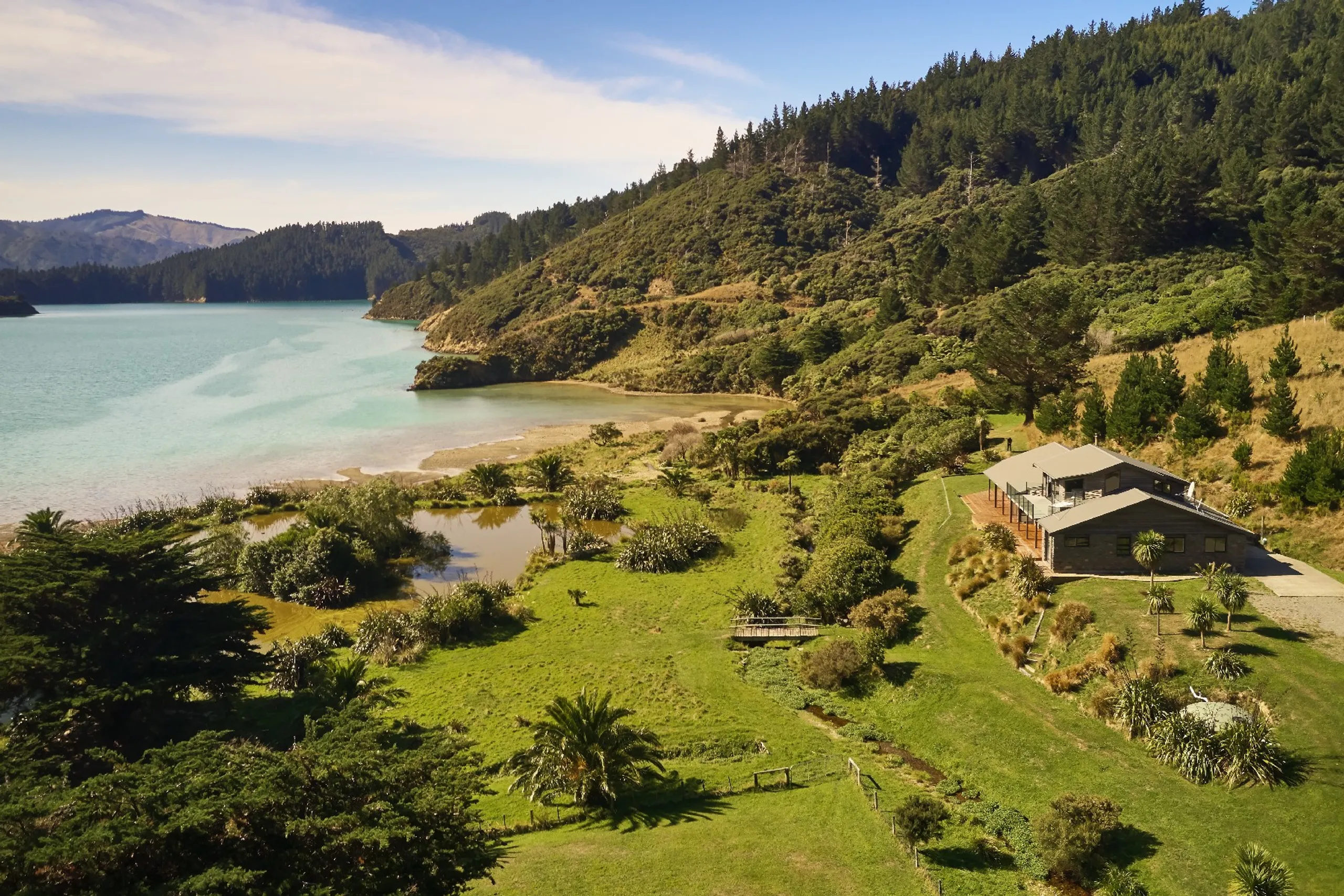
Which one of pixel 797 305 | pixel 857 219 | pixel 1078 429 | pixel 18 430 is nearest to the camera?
pixel 1078 429

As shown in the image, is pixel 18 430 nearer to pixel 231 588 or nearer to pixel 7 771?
pixel 231 588

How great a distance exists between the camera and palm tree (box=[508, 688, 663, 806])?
21375 mm

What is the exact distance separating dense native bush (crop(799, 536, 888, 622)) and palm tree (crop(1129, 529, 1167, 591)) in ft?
34.1

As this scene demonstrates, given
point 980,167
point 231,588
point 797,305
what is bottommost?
point 231,588

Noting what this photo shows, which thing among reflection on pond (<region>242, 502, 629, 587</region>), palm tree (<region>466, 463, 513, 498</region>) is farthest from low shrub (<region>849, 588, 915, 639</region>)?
palm tree (<region>466, 463, 513, 498</region>)

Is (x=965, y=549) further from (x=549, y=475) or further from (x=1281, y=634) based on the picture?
(x=549, y=475)

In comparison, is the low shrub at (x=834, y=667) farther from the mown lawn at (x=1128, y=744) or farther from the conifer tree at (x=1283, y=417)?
the conifer tree at (x=1283, y=417)

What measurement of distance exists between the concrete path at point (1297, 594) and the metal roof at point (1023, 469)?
8.46 metres

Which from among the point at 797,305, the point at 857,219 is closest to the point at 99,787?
the point at 797,305

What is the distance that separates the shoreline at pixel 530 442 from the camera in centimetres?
6419

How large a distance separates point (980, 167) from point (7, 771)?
16598 centimetres

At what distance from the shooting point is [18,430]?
268ft

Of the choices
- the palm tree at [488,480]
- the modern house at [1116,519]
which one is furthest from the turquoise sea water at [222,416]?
the modern house at [1116,519]

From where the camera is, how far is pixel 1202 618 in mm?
23547
